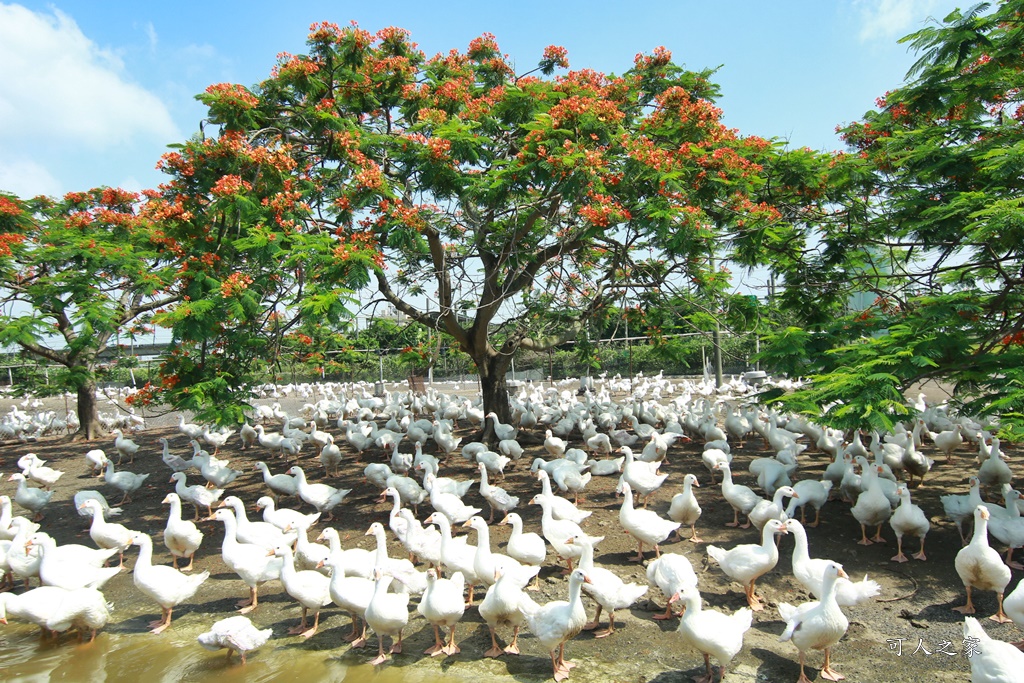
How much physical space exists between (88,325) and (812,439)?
13065 mm

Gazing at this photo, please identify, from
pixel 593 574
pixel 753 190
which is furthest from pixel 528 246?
pixel 593 574

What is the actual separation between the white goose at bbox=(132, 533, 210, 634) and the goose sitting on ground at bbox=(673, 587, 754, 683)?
466cm

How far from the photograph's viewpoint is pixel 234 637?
513 centimetres

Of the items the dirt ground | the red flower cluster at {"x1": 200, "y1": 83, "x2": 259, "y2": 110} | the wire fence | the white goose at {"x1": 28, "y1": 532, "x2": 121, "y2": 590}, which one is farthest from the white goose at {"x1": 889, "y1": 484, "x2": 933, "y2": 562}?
the wire fence

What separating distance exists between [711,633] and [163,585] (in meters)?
4.95

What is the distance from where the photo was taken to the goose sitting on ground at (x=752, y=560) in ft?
18.3

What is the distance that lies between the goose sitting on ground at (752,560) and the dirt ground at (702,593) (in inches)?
10.5

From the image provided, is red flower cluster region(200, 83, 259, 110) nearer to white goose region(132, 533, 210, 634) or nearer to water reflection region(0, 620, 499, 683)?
white goose region(132, 533, 210, 634)

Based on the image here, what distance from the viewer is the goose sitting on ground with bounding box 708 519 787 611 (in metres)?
5.58

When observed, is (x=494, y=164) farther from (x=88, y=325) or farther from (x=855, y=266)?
(x=88, y=325)

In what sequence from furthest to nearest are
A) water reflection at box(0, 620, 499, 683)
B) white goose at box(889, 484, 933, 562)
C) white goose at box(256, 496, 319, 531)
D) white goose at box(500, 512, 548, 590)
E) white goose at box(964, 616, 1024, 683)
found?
1. white goose at box(256, 496, 319, 531)
2. white goose at box(889, 484, 933, 562)
3. white goose at box(500, 512, 548, 590)
4. water reflection at box(0, 620, 499, 683)
5. white goose at box(964, 616, 1024, 683)

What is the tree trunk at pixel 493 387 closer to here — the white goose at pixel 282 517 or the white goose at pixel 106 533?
the white goose at pixel 282 517

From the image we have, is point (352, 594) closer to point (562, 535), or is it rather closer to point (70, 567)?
point (562, 535)

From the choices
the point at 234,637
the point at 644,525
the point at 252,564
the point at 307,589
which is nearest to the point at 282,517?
the point at 252,564
